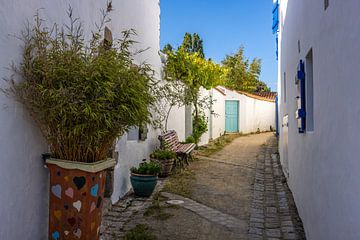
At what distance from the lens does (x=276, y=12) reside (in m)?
12.0

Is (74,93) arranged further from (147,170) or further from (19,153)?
(147,170)

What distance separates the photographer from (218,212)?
5770 mm

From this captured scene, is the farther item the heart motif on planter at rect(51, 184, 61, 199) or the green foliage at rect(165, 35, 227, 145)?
the green foliage at rect(165, 35, 227, 145)

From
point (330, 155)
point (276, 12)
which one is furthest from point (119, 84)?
point (276, 12)

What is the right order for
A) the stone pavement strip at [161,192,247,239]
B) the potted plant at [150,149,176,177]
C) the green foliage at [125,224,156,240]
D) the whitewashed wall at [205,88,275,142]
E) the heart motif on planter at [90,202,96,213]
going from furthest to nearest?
1. the whitewashed wall at [205,88,275,142]
2. the potted plant at [150,149,176,177]
3. the stone pavement strip at [161,192,247,239]
4. the green foliage at [125,224,156,240]
5. the heart motif on planter at [90,202,96,213]

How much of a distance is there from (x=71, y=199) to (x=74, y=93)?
0.98m

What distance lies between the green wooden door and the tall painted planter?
1948cm

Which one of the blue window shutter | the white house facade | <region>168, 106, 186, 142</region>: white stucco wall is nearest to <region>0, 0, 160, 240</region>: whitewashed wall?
<region>168, 106, 186, 142</region>: white stucco wall

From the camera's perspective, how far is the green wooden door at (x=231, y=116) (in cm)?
2248

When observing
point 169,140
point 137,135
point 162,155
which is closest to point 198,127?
point 169,140

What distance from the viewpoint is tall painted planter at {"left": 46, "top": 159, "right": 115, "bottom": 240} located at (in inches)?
129

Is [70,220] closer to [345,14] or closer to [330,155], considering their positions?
[330,155]

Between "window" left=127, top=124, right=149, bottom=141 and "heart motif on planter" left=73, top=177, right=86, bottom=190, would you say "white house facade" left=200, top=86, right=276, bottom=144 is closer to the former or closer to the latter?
"window" left=127, top=124, right=149, bottom=141

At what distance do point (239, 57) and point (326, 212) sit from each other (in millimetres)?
31911
